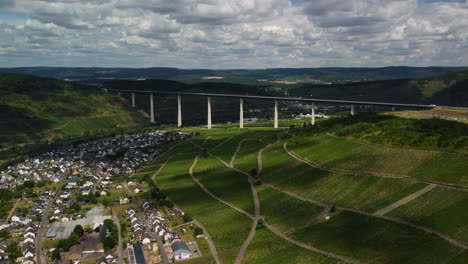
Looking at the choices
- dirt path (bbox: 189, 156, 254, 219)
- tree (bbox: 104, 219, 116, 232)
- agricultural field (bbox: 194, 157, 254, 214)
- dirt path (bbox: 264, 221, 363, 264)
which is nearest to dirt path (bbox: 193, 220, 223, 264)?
dirt path (bbox: 189, 156, 254, 219)

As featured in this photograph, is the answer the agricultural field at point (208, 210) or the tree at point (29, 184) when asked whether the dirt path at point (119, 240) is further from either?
the tree at point (29, 184)

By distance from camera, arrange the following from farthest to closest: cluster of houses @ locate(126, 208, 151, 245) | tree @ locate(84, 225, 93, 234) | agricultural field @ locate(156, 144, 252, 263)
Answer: tree @ locate(84, 225, 93, 234)
cluster of houses @ locate(126, 208, 151, 245)
agricultural field @ locate(156, 144, 252, 263)

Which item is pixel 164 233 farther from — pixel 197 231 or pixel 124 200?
pixel 124 200

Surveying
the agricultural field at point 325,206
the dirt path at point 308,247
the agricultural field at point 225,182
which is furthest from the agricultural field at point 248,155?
the dirt path at point 308,247

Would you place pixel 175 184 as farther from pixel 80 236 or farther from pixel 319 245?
pixel 319 245

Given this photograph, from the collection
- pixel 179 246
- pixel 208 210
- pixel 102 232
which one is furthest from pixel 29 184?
pixel 179 246

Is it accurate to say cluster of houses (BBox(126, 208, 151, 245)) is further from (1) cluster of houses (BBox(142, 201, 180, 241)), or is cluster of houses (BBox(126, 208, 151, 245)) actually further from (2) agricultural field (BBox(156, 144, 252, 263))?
(2) agricultural field (BBox(156, 144, 252, 263))
